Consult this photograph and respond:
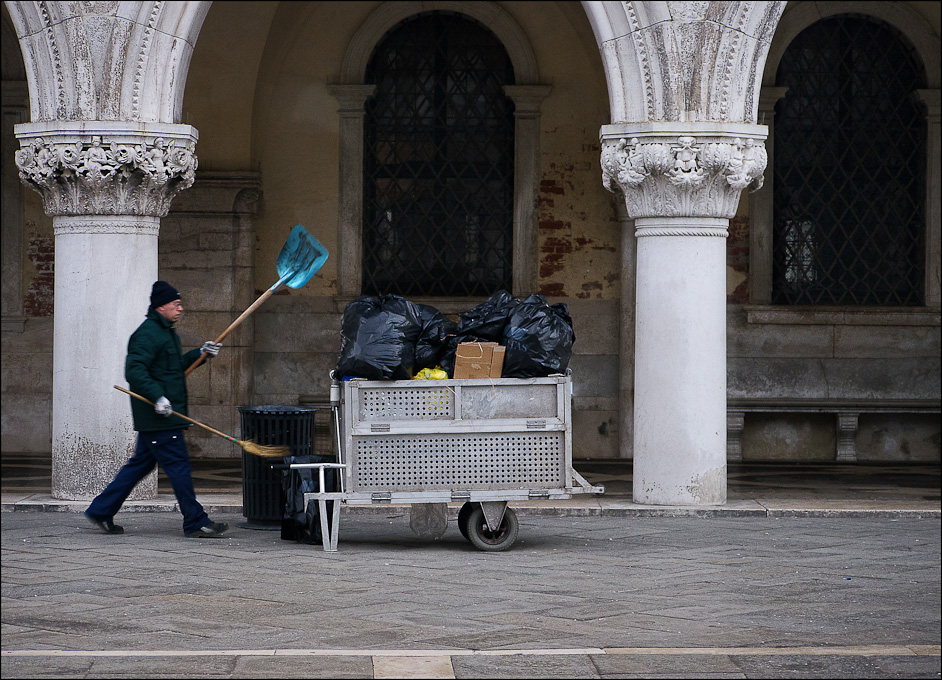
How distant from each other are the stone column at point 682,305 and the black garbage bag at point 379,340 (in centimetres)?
220

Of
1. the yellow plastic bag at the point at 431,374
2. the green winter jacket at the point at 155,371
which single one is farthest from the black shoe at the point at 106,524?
the yellow plastic bag at the point at 431,374

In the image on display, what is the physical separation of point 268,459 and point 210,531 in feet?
2.29

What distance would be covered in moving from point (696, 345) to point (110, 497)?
4.21 m

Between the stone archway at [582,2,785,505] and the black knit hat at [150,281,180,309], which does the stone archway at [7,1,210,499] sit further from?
the stone archway at [582,2,785,505]

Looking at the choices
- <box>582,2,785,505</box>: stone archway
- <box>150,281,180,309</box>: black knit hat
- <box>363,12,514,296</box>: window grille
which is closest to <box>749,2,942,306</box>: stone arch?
<box>363,12,514,296</box>: window grille

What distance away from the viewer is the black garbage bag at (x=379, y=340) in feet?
27.2

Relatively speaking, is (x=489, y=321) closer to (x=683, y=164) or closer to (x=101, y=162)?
(x=683, y=164)

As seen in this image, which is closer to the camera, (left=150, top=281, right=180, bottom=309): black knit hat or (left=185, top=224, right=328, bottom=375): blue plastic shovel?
(left=150, top=281, right=180, bottom=309): black knit hat

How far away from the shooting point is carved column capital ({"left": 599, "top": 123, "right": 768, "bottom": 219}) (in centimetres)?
984

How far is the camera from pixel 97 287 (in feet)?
33.0

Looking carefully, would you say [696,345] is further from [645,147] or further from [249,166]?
[249,166]

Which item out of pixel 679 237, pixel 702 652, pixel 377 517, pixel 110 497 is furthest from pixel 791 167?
pixel 702 652

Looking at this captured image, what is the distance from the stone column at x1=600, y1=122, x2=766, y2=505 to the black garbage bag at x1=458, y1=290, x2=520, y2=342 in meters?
1.71

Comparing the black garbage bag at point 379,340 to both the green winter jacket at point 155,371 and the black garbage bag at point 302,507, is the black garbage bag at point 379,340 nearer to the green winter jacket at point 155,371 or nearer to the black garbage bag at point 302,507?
the black garbage bag at point 302,507
